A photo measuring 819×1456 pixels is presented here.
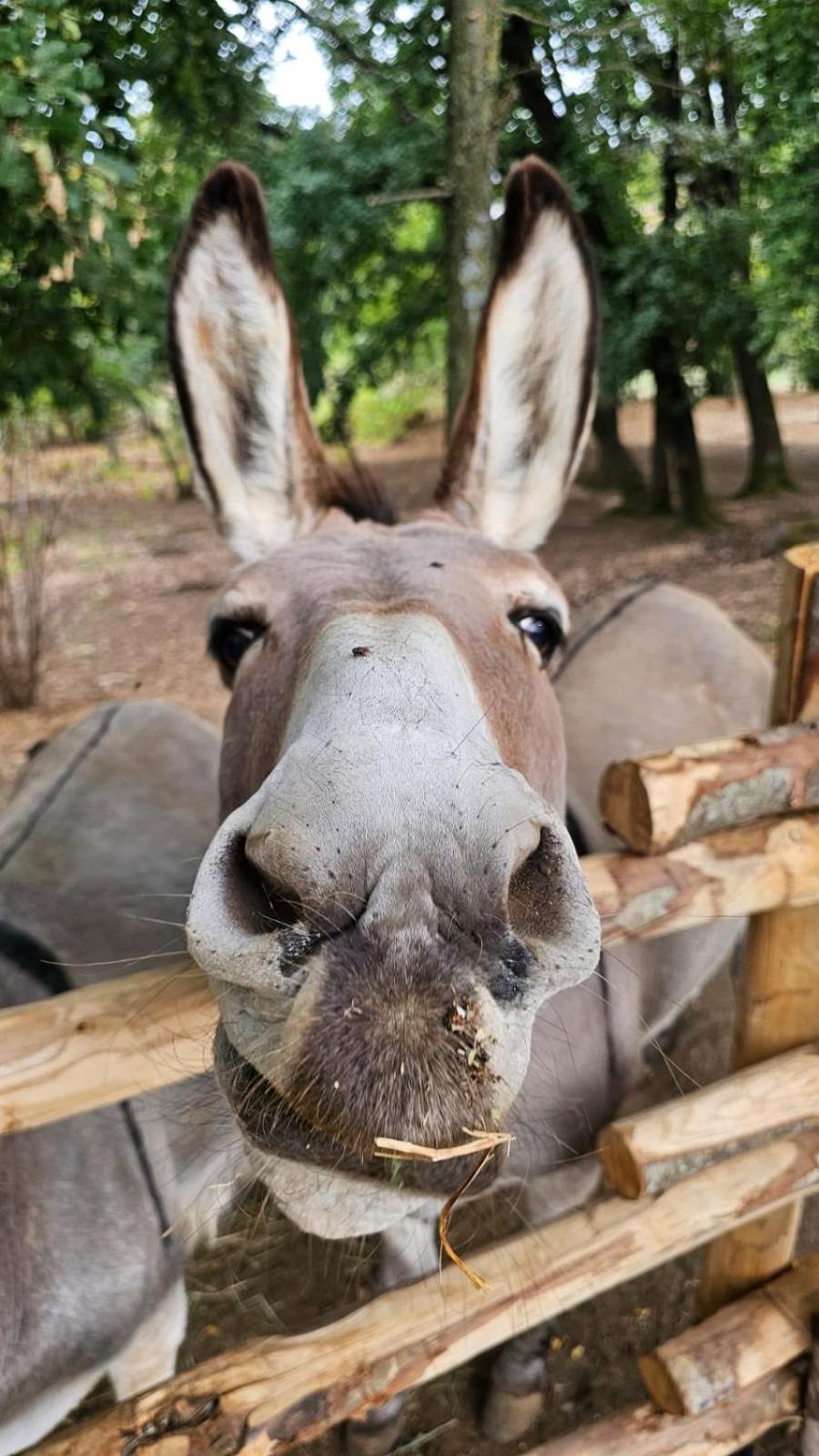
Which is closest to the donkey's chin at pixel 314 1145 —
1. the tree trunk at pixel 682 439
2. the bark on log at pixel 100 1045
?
the bark on log at pixel 100 1045

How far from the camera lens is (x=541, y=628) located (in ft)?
6.25

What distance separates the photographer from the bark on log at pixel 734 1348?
6.79ft

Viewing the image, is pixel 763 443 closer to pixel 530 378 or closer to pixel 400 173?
pixel 400 173

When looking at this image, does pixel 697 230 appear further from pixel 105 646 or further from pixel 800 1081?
pixel 800 1081

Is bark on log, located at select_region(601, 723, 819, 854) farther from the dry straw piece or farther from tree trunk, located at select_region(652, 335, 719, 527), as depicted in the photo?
tree trunk, located at select_region(652, 335, 719, 527)

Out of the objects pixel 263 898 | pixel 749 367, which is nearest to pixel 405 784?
pixel 263 898

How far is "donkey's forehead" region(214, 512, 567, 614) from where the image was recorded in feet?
5.42

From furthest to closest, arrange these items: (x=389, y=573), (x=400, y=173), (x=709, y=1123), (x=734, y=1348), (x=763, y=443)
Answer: (x=763, y=443)
(x=400, y=173)
(x=734, y=1348)
(x=709, y=1123)
(x=389, y=573)

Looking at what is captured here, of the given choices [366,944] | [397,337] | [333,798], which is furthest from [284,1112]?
[397,337]

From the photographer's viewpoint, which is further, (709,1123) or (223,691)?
(223,691)

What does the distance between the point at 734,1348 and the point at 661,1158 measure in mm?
601

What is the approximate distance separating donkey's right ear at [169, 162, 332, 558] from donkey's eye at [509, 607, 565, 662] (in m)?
0.77

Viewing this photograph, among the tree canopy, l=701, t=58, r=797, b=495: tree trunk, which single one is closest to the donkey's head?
the tree canopy

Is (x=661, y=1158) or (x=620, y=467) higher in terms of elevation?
(x=620, y=467)
